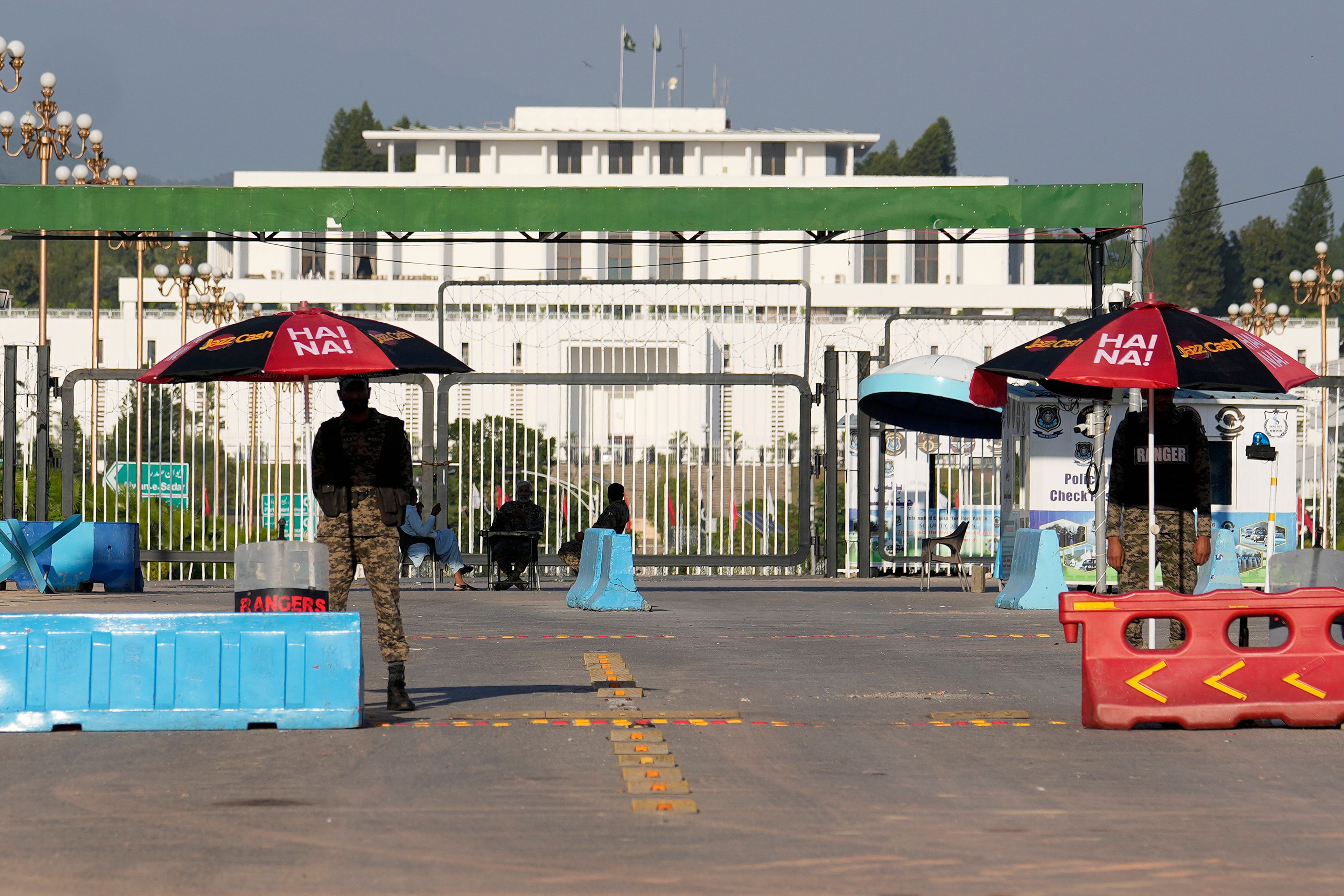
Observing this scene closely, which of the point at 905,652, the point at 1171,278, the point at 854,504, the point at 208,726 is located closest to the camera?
the point at 208,726

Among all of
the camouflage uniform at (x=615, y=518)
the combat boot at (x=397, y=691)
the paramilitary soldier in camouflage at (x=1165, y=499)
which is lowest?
the combat boot at (x=397, y=691)

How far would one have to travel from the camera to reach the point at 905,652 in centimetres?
1345

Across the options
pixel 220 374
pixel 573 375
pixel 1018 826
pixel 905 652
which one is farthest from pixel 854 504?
pixel 1018 826

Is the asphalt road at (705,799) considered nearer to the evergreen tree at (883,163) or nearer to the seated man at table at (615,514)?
the seated man at table at (615,514)

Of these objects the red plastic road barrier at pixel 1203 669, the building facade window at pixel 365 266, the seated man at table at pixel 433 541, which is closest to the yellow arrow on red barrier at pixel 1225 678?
the red plastic road barrier at pixel 1203 669

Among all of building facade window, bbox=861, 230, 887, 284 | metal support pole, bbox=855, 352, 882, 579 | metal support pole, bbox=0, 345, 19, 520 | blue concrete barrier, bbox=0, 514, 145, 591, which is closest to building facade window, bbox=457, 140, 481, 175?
building facade window, bbox=861, 230, 887, 284

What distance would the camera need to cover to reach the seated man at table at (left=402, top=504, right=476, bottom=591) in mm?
22469

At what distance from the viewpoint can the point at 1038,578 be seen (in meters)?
18.5

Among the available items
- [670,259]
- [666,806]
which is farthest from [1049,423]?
[670,259]

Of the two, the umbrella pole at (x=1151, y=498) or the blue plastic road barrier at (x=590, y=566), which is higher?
the umbrella pole at (x=1151, y=498)

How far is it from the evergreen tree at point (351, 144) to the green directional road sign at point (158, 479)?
124473 mm

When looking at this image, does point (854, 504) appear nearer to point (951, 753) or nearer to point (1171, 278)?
point (951, 753)

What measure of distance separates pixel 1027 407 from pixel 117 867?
1574cm

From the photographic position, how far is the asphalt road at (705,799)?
579cm
